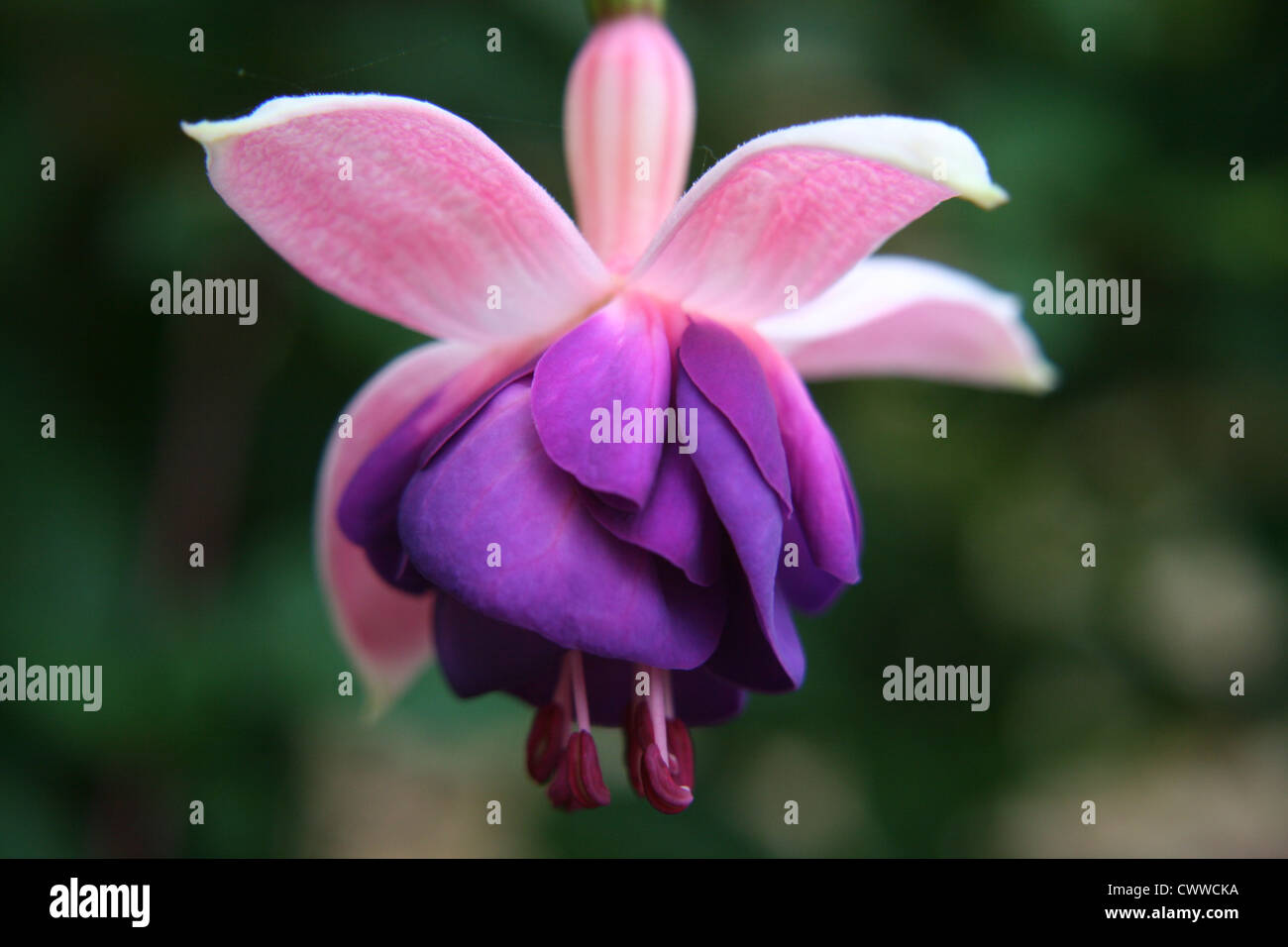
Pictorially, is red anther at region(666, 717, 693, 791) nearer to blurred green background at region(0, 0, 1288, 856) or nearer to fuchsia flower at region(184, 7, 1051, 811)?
fuchsia flower at region(184, 7, 1051, 811)

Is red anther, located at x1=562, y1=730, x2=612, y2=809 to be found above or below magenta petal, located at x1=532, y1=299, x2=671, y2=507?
below

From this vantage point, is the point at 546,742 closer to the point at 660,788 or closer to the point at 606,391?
the point at 660,788

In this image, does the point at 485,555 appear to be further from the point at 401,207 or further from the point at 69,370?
the point at 69,370

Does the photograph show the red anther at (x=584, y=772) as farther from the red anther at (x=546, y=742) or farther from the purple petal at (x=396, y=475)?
the purple petal at (x=396, y=475)

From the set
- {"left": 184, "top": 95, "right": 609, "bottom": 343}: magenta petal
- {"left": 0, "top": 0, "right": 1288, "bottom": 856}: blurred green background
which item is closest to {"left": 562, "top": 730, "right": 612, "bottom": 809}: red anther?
{"left": 184, "top": 95, "right": 609, "bottom": 343}: magenta petal

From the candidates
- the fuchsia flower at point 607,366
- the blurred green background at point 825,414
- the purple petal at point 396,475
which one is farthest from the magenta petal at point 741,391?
the blurred green background at point 825,414
